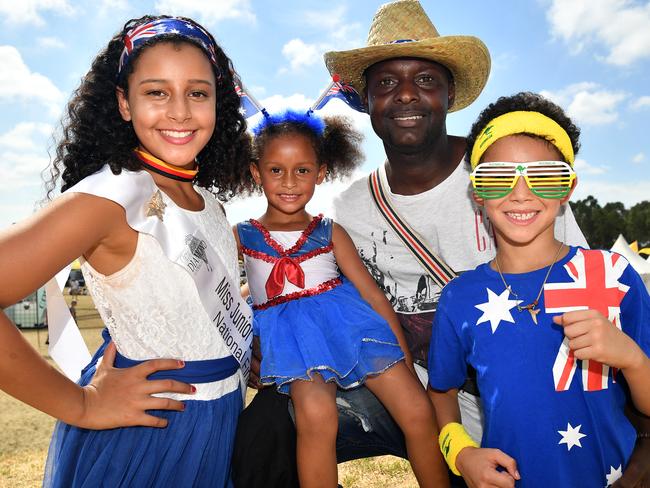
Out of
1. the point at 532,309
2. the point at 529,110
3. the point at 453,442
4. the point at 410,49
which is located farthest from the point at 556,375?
the point at 410,49

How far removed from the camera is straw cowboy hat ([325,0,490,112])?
3.38 m

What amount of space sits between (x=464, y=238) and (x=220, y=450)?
195cm

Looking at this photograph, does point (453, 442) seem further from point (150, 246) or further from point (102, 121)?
point (102, 121)

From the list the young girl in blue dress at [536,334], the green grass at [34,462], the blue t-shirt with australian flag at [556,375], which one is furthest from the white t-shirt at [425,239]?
the green grass at [34,462]

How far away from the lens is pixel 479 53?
3.58 m

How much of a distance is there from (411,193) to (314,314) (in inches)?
46.1

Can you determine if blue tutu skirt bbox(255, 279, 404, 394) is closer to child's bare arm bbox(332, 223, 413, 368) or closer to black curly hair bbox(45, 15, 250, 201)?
child's bare arm bbox(332, 223, 413, 368)

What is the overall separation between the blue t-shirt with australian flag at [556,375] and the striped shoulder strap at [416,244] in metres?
1.00

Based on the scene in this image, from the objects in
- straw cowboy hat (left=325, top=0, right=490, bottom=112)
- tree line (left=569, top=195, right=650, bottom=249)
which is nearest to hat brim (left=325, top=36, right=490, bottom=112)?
straw cowboy hat (left=325, top=0, right=490, bottom=112)

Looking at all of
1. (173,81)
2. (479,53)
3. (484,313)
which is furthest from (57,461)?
(479,53)

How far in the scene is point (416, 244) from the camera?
3.38 metres

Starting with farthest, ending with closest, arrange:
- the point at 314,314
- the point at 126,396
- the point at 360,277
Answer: the point at 360,277 → the point at 314,314 → the point at 126,396

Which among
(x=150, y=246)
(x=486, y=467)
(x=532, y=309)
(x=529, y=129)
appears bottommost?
(x=486, y=467)

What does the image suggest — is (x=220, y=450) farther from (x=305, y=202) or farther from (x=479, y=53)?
(x=479, y=53)
